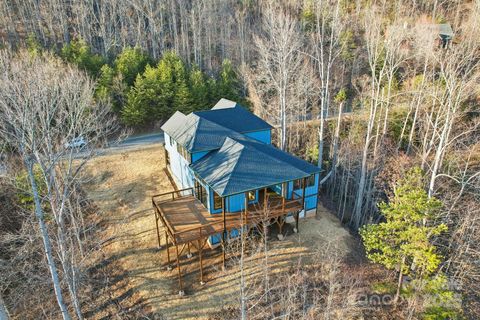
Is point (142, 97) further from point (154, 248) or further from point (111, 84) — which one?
point (154, 248)

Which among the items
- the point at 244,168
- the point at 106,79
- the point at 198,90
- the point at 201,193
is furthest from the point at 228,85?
the point at 244,168

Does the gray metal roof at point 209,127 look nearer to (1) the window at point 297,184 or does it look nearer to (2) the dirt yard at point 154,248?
(1) the window at point 297,184

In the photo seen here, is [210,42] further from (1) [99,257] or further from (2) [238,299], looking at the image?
(2) [238,299]

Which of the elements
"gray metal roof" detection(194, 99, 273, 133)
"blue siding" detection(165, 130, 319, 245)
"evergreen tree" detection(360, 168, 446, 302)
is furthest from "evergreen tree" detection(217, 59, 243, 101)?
"evergreen tree" detection(360, 168, 446, 302)

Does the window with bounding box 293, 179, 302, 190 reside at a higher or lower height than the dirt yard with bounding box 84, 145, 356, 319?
higher

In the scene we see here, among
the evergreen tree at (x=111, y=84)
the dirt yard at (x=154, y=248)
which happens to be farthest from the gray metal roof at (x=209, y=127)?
the evergreen tree at (x=111, y=84)

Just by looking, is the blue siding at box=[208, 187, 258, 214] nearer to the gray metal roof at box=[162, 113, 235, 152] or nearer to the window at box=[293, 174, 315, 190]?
the gray metal roof at box=[162, 113, 235, 152]

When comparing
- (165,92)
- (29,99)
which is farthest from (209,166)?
(165,92)
